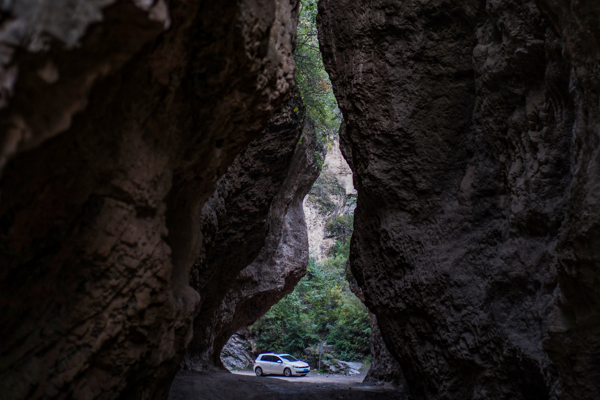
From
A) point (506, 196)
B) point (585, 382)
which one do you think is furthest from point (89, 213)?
point (506, 196)

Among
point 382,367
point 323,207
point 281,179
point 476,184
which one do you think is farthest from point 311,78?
point 323,207

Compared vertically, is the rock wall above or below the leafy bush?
above

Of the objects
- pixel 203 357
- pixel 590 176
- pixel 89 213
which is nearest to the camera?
pixel 89 213

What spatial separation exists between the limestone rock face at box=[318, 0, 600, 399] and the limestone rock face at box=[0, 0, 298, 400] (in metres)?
2.56

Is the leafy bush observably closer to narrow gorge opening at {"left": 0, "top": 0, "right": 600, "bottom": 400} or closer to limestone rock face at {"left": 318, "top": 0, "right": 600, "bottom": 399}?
→ narrow gorge opening at {"left": 0, "top": 0, "right": 600, "bottom": 400}

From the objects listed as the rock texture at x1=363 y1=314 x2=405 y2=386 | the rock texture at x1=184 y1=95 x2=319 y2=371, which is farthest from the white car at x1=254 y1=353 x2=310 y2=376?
the rock texture at x1=184 y1=95 x2=319 y2=371

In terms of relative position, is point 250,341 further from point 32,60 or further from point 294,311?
point 32,60

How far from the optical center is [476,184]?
5738 millimetres

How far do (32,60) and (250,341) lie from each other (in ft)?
69.5

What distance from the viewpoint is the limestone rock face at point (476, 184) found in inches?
143

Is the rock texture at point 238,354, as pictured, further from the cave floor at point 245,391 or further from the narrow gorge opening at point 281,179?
the narrow gorge opening at point 281,179

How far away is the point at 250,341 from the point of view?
2144 cm

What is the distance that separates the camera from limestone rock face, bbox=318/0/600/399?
143 inches

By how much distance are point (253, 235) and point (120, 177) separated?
234 inches
